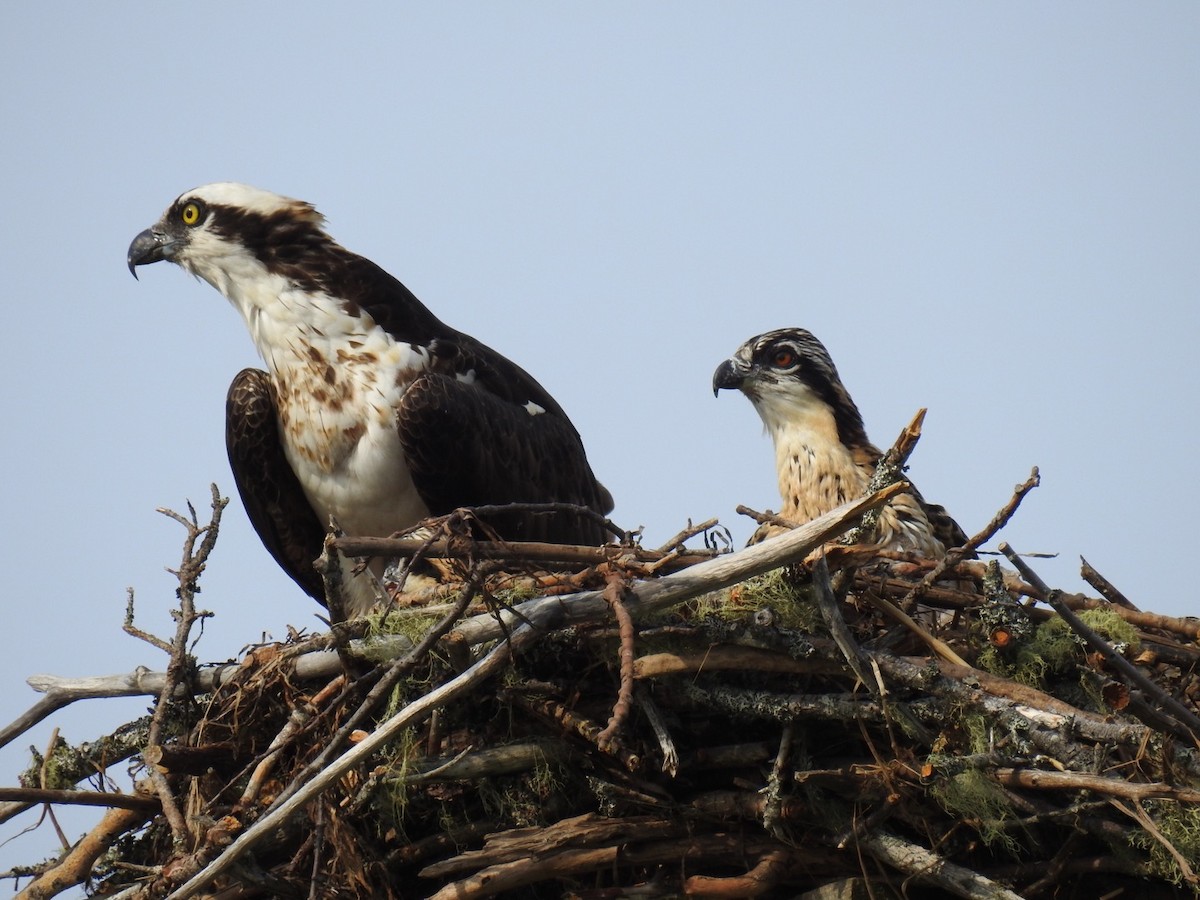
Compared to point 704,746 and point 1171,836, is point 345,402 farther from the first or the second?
point 1171,836

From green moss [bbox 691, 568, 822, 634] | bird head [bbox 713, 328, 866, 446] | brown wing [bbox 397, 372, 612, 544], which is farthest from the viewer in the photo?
bird head [bbox 713, 328, 866, 446]

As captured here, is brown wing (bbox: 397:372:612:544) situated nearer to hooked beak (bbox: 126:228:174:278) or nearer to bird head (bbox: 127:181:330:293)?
bird head (bbox: 127:181:330:293)

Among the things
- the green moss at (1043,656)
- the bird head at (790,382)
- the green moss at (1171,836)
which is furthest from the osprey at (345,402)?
the green moss at (1171,836)

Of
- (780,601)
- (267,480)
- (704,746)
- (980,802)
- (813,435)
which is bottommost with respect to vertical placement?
(980,802)

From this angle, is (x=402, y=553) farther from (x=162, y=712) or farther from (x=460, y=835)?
(x=162, y=712)

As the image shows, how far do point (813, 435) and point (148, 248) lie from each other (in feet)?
11.3

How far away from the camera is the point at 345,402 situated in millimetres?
6660

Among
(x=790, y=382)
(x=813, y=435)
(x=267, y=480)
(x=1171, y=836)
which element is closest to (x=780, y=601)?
(x=1171, y=836)

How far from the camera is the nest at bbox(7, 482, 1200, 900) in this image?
4.61 meters

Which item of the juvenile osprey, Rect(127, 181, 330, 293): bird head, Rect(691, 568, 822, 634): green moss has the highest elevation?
Rect(127, 181, 330, 293): bird head

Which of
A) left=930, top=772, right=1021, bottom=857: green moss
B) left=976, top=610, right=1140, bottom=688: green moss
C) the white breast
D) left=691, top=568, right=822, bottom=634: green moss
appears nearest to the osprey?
the white breast

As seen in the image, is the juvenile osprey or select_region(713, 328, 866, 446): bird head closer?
the juvenile osprey

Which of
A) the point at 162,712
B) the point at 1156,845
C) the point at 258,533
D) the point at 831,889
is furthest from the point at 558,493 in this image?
the point at 1156,845

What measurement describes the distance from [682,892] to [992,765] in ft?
3.62
